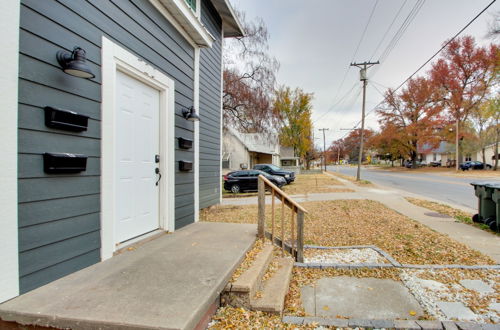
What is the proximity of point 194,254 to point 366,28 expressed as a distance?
12021 mm

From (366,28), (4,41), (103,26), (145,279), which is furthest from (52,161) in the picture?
(366,28)

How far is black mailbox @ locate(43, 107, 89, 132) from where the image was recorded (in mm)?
2072

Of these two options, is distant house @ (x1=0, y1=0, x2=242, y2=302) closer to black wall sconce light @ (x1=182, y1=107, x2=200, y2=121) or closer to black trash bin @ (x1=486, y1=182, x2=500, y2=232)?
black wall sconce light @ (x1=182, y1=107, x2=200, y2=121)

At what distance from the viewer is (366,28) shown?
10.9 m

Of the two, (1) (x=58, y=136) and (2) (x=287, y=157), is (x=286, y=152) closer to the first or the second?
(2) (x=287, y=157)

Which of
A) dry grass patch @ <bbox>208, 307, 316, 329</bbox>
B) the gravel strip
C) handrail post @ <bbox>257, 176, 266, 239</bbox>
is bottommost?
the gravel strip

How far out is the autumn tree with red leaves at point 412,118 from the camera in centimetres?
3203

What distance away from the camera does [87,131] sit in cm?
246

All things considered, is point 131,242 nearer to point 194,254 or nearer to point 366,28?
point 194,254

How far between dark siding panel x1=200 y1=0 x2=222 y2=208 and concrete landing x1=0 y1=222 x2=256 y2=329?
10.9ft

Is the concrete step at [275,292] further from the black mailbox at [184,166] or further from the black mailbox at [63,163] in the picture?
the black mailbox at [184,166]

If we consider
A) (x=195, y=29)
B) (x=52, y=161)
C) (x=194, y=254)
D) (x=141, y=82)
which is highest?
(x=195, y=29)

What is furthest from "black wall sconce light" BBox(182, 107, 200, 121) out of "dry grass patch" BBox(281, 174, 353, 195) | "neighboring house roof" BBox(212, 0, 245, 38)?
"dry grass patch" BBox(281, 174, 353, 195)

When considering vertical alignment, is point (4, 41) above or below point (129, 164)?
above
